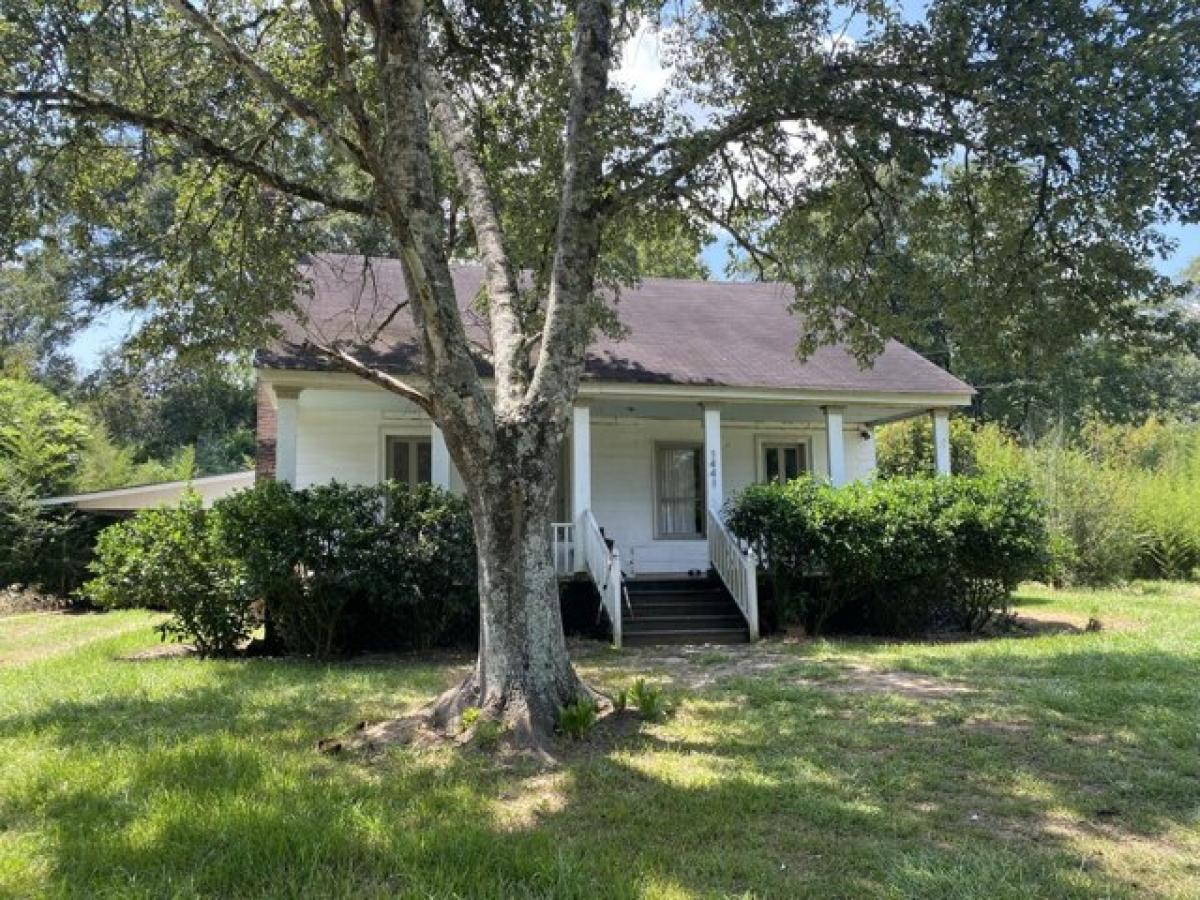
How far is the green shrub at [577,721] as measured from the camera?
5848mm

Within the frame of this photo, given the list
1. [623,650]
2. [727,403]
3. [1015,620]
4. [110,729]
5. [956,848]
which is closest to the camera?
[956,848]

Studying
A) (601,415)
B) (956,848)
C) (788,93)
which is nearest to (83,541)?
(601,415)

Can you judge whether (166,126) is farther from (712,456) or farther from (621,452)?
(621,452)

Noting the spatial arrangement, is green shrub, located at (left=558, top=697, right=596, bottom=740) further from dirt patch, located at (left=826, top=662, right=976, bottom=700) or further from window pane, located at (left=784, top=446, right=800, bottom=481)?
window pane, located at (left=784, top=446, right=800, bottom=481)

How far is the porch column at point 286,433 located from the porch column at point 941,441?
31.9ft

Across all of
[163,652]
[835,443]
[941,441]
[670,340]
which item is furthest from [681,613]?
[163,652]

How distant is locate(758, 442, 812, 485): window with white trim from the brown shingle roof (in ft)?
6.33

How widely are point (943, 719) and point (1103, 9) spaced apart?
16.8ft

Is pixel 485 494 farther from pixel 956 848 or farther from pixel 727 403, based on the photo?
pixel 727 403

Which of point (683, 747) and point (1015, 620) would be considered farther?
point (1015, 620)

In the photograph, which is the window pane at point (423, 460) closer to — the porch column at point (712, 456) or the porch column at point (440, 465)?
the porch column at point (440, 465)

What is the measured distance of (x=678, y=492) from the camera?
51.3ft

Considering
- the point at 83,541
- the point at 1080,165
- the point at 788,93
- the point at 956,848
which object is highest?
the point at 788,93

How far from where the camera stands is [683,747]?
596cm
